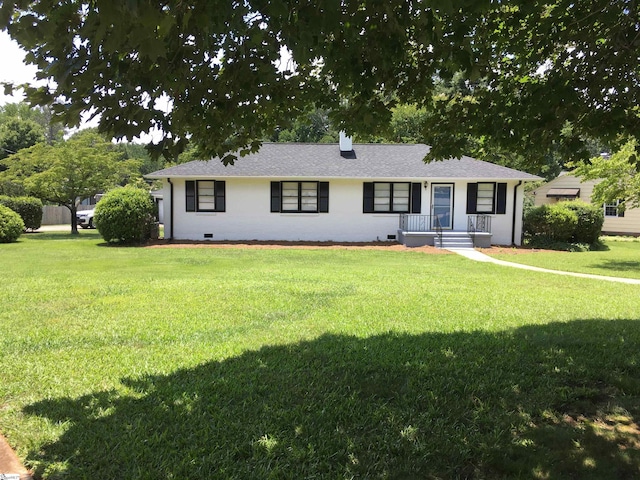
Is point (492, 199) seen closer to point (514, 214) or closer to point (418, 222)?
point (514, 214)

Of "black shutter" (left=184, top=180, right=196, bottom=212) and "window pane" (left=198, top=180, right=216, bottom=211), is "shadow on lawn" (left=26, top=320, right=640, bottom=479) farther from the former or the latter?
"black shutter" (left=184, top=180, right=196, bottom=212)

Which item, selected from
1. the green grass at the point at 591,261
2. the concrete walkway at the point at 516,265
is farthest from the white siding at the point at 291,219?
the green grass at the point at 591,261

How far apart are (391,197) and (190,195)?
8832 millimetres

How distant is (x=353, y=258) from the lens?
1527 cm

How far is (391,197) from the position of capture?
20234mm

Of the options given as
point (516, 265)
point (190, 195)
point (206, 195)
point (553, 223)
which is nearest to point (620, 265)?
point (516, 265)

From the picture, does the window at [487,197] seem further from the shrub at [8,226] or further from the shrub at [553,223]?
the shrub at [8,226]

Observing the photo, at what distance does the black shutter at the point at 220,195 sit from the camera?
20152mm

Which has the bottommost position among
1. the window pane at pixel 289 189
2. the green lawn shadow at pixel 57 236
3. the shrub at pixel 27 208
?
the green lawn shadow at pixel 57 236

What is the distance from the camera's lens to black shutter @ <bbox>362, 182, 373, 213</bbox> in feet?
66.1

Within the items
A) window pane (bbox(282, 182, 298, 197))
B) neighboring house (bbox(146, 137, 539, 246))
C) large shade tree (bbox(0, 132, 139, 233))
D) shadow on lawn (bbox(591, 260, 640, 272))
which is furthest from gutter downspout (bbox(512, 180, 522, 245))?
large shade tree (bbox(0, 132, 139, 233))

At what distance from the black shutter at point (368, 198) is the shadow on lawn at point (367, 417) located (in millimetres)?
15176

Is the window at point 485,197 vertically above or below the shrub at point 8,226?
above

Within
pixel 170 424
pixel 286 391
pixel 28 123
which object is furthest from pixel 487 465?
pixel 28 123
